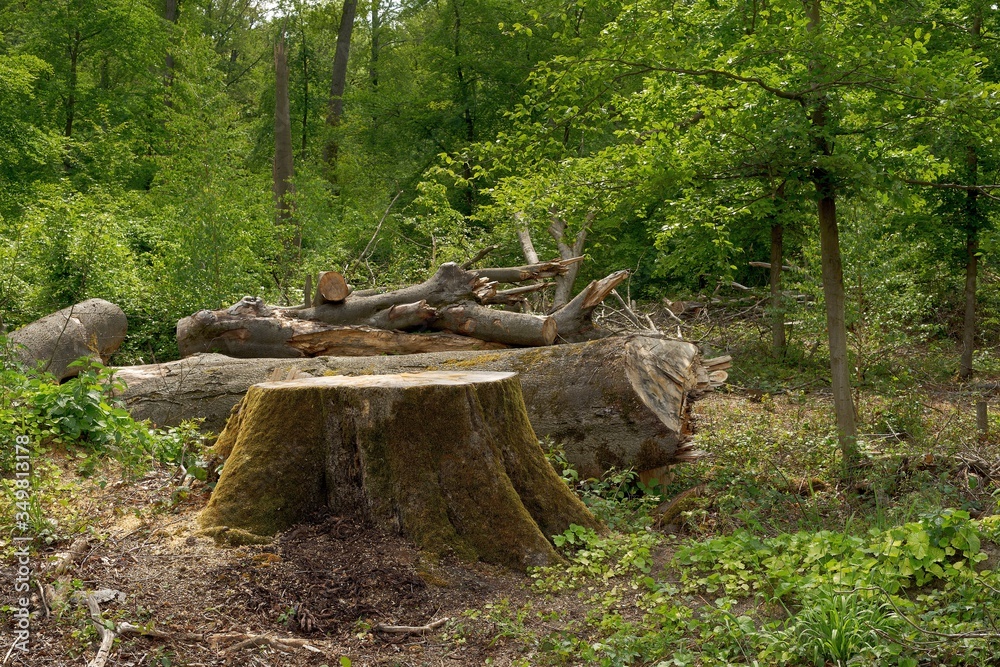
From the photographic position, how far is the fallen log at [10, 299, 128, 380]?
28.5 feet

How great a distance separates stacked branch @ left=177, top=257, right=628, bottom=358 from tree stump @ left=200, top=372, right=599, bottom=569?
13.2ft

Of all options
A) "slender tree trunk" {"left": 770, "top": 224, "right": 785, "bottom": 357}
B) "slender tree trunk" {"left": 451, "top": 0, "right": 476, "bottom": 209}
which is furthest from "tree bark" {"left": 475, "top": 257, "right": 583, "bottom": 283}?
"slender tree trunk" {"left": 451, "top": 0, "right": 476, "bottom": 209}

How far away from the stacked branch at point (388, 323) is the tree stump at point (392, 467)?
4020 millimetres

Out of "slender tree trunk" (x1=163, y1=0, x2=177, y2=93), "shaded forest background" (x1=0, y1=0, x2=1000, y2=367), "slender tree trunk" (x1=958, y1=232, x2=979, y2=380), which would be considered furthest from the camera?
"slender tree trunk" (x1=163, y1=0, x2=177, y2=93)

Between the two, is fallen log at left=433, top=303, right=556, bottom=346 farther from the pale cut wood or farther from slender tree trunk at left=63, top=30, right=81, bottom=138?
slender tree trunk at left=63, top=30, right=81, bottom=138

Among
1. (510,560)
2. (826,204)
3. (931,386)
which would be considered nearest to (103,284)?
(510,560)

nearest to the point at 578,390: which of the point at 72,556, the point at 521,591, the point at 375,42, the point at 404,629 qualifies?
the point at 521,591

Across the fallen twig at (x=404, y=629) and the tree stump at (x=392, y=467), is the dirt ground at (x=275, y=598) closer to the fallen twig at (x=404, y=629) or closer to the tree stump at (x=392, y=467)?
the fallen twig at (x=404, y=629)

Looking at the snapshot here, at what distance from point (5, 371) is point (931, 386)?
432 inches

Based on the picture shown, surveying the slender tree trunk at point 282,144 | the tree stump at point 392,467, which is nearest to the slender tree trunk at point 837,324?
the tree stump at point 392,467

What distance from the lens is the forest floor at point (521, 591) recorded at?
3.37 m

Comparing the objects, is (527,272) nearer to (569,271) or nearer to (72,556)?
(569,271)

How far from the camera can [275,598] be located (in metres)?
4.07

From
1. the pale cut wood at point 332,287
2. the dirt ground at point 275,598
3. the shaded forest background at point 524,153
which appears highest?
the shaded forest background at point 524,153
